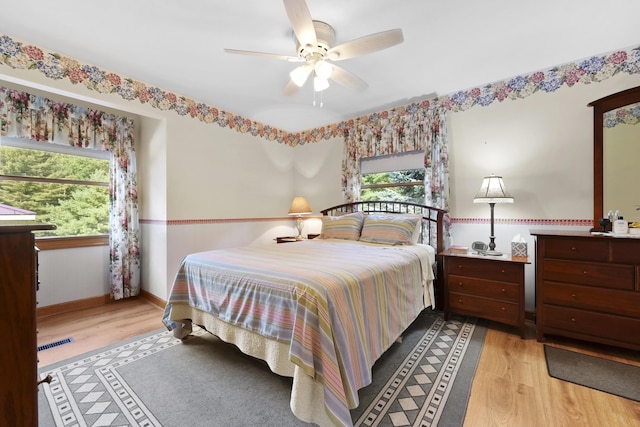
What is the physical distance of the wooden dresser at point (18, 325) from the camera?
0.75 metres

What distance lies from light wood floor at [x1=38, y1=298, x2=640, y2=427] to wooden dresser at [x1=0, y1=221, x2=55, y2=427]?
1.80 metres

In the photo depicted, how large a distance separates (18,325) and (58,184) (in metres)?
3.25

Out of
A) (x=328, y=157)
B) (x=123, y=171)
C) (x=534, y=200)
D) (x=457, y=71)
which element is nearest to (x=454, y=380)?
(x=534, y=200)

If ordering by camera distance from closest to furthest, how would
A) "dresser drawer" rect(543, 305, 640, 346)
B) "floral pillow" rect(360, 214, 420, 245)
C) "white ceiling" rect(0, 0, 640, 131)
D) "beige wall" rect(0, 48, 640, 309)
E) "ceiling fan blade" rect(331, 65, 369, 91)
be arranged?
"white ceiling" rect(0, 0, 640, 131)
"dresser drawer" rect(543, 305, 640, 346)
"ceiling fan blade" rect(331, 65, 369, 91)
"beige wall" rect(0, 48, 640, 309)
"floral pillow" rect(360, 214, 420, 245)

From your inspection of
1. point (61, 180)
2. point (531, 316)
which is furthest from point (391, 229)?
point (61, 180)

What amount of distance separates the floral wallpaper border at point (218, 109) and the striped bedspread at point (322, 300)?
198 centimetres

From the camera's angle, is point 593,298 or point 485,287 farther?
point 485,287

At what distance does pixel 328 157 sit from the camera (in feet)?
14.2

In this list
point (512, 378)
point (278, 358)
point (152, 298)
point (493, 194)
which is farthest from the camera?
point (152, 298)

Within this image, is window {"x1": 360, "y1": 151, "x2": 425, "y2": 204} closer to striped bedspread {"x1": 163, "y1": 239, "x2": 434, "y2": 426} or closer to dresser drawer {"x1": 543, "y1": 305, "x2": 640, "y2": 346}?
striped bedspread {"x1": 163, "y1": 239, "x2": 434, "y2": 426}

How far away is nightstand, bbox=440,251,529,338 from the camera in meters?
2.38

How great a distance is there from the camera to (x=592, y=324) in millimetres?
2105

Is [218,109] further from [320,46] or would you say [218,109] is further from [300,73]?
[320,46]

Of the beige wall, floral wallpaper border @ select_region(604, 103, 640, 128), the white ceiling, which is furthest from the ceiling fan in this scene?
floral wallpaper border @ select_region(604, 103, 640, 128)
